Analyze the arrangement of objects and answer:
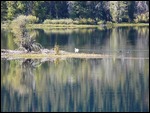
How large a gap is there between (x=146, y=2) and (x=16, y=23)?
76.2m

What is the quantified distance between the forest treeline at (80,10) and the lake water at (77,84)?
5839cm

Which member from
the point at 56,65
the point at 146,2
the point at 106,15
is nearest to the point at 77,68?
the point at 56,65

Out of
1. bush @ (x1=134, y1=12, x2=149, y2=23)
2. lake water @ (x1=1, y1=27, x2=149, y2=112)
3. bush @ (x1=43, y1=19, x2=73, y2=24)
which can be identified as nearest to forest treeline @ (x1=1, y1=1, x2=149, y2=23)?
bush @ (x1=134, y1=12, x2=149, y2=23)

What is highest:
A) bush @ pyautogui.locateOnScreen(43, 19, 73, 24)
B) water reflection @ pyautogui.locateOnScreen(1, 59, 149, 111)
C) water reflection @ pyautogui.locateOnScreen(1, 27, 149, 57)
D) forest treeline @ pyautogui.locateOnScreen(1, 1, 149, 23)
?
A: forest treeline @ pyautogui.locateOnScreen(1, 1, 149, 23)

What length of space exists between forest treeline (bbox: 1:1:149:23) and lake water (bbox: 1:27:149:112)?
58.4 metres

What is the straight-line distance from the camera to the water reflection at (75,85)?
32844mm

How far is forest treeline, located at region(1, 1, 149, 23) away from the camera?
11512 cm

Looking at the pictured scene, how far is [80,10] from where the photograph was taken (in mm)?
116875

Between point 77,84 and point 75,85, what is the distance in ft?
1.22

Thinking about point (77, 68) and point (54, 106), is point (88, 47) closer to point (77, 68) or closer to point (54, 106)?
point (77, 68)

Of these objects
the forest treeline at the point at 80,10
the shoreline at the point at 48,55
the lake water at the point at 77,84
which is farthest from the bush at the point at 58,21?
the shoreline at the point at 48,55

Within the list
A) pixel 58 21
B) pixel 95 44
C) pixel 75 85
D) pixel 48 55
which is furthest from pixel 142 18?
pixel 75 85

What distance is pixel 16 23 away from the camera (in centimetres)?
5525

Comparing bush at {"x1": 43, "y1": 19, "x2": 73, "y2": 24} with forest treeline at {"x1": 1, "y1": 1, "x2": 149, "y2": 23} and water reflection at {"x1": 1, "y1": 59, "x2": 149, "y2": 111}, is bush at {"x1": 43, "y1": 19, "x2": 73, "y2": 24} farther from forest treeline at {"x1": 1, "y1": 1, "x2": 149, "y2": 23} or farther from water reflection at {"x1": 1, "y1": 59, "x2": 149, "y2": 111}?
water reflection at {"x1": 1, "y1": 59, "x2": 149, "y2": 111}
